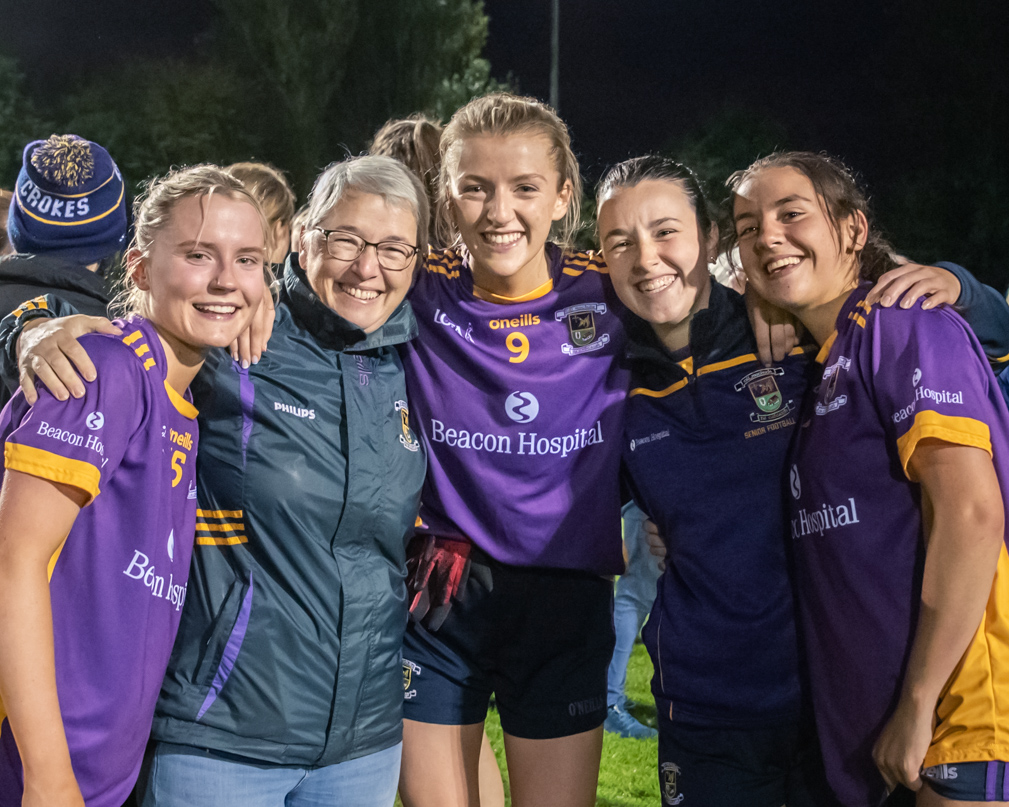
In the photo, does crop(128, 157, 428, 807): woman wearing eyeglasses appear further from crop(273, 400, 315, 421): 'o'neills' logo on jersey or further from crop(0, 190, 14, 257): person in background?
crop(0, 190, 14, 257): person in background

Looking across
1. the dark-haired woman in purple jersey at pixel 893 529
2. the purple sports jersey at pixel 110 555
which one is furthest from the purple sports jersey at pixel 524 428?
the purple sports jersey at pixel 110 555

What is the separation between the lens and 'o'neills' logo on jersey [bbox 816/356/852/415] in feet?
6.63

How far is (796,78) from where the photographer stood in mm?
30125

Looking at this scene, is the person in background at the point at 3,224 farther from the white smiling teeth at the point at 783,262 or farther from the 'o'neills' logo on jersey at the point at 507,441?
the white smiling teeth at the point at 783,262

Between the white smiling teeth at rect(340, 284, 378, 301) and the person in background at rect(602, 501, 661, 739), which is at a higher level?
the white smiling teeth at rect(340, 284, 378, 301)

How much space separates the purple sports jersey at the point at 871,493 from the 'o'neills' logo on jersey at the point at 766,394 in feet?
0.53

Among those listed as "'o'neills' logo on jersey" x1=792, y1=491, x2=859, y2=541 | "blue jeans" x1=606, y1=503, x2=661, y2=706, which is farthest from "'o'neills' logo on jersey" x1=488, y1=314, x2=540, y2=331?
"blue jeans" x1=606, y1=503, x2=661, y2=706

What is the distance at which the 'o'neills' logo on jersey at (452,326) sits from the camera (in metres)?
2.50

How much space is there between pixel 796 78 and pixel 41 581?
106 feet

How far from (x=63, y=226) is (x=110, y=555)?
4.39 ft

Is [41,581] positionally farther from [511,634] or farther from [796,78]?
[796,78]

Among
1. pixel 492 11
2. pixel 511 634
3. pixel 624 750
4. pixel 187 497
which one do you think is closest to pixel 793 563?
pixel 511 634

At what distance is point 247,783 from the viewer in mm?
1942

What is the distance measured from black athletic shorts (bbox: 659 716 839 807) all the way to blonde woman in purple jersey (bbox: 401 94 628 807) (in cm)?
37
